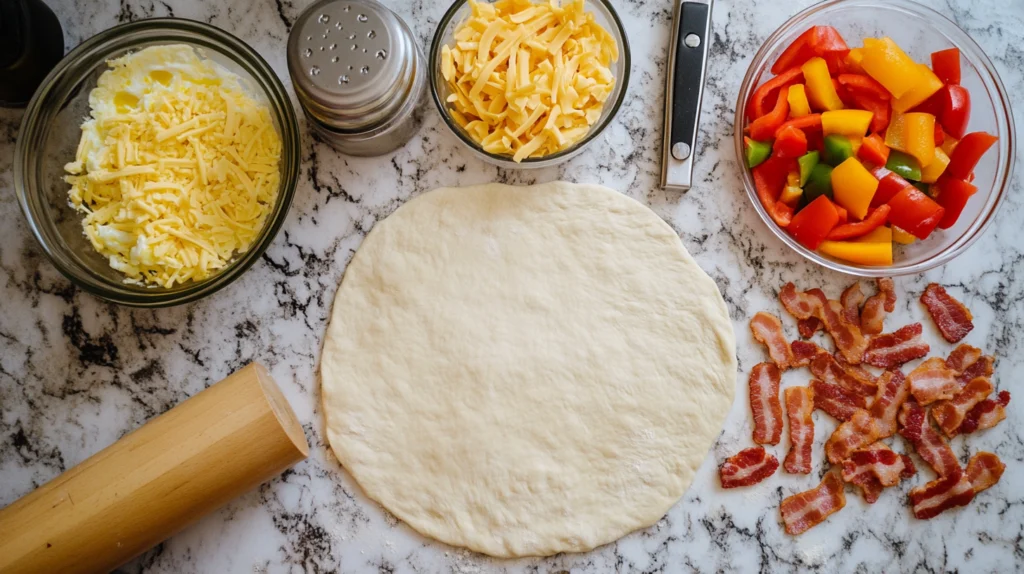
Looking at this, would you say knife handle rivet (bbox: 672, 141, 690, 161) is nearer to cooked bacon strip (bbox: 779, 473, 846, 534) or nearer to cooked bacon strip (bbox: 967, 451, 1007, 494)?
cooked bacon strip (bbox: 779, 473, 846, 534)

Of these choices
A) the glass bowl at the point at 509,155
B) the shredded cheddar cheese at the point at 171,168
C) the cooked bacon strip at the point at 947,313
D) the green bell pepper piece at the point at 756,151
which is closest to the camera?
the shredded cheddar cheese at the point at 171,168

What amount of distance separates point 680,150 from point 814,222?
1.34 ft

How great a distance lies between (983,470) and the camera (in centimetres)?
189

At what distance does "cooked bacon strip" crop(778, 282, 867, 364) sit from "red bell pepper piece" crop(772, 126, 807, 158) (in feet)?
1.26

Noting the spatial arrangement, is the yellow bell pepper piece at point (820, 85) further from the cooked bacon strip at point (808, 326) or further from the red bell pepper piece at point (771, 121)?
the cooked bacon strip at point (808, 326)

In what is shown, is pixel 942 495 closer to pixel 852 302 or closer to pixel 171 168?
pixel 852 302

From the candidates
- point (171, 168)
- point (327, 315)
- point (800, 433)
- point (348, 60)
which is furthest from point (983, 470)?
point (171, 168)

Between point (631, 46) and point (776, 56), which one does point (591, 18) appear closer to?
point (631, 46)

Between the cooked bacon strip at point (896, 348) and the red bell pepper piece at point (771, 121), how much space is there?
68cm

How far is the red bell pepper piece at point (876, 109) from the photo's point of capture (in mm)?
1786

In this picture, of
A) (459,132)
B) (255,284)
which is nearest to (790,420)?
(459,132)

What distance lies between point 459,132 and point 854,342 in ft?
4.14

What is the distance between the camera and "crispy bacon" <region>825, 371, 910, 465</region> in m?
1.86

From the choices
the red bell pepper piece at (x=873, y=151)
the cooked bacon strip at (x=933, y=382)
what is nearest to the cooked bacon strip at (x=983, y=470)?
the cooked bacon strip at (x=933, y=382)
